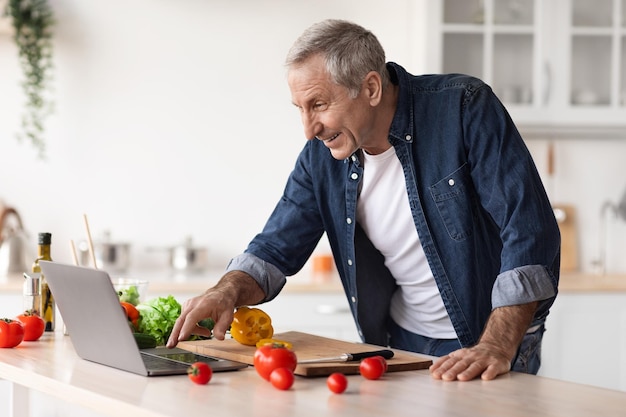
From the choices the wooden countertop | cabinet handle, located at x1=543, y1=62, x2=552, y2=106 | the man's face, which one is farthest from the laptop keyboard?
cabinet handle, located at x1=543, y1=62, x2=552, y2=106

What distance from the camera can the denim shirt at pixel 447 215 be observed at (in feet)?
6.44

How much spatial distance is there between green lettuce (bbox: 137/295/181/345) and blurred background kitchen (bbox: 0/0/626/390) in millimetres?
2194

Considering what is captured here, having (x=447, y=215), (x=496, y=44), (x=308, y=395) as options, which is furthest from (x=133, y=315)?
(x=496, y=44)

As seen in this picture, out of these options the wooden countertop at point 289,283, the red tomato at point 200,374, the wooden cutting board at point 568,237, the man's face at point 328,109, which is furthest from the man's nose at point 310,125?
the wooden cutting board at point 568,237

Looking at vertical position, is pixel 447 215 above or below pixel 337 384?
above

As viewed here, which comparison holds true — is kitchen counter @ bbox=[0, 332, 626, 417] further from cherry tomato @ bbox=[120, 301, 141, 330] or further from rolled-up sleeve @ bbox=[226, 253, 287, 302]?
rolled-up sleeve @ bbox=[226, 253, 287, 302]

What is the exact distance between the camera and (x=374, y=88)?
2.14 m

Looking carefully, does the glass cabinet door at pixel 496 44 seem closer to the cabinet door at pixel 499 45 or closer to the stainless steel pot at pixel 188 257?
the cabinet door at pixel 499 45

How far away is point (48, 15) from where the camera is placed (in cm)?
415

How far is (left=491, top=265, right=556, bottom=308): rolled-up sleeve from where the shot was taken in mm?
1873

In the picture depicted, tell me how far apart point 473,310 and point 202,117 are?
2.39m

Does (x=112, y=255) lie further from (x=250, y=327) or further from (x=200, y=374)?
(x=200, y=374)

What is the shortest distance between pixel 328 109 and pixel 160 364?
2.25 feet

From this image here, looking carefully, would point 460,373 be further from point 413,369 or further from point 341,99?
point 341,99
